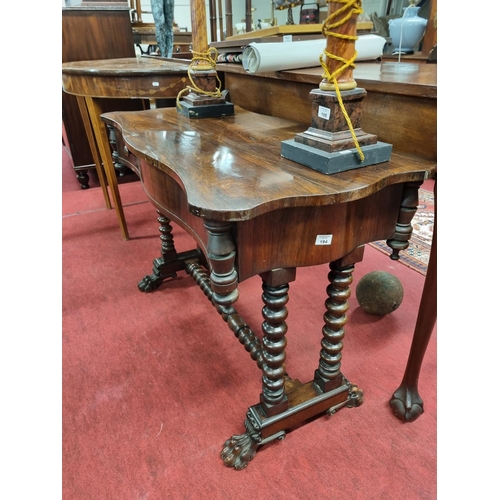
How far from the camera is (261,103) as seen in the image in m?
1.26

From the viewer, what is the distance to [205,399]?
1.17 metres

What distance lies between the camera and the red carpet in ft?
3.08

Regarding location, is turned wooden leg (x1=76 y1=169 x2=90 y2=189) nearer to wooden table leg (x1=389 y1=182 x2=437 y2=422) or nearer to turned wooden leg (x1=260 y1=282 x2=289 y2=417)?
turned wooden leg (x1=260 y1=282 x2=289 y2=417)

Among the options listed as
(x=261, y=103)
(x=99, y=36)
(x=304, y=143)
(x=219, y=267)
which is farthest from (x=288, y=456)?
(x=99, y=36)

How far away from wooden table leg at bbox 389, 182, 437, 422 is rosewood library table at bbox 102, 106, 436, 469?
0.37ft

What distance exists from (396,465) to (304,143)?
2.68ft

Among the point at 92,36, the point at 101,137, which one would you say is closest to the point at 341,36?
the point at 101,137

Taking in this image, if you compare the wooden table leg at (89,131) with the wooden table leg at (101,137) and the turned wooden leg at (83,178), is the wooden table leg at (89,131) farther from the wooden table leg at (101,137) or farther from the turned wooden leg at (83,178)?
the turned wooden leg at (83,178)

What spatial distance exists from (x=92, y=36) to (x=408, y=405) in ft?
8.48

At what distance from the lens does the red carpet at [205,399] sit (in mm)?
938

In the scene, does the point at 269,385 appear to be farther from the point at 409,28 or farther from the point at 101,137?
the point at 409,28

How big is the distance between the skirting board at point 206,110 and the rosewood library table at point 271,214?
27 millimetres

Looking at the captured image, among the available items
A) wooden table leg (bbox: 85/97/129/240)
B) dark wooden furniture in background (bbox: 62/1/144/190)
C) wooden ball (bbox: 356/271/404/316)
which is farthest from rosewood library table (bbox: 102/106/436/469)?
dark wooden furniture in background (bbox: 62/1/144/190)

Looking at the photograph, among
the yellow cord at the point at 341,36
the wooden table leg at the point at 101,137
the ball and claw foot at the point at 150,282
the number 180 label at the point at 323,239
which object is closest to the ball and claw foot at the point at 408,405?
the number 180 label at the point at 323,239
